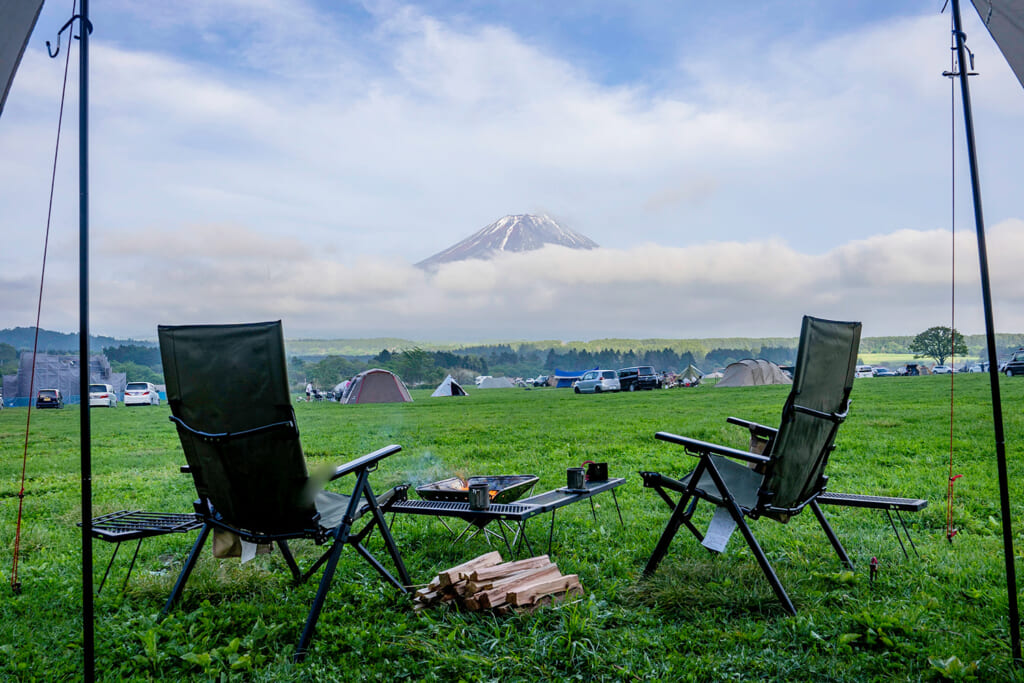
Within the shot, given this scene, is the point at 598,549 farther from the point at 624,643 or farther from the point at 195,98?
the point at 195,98

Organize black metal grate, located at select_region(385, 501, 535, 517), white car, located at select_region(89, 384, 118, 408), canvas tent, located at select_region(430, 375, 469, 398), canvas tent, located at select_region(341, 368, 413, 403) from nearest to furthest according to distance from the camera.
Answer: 1. black metal grate, located at select_region(385, 501, 535, 517)
2. canvas tent, located at select_region(341, 368, 413, 403)
3. white car, located at select_region(89, 384, 118, 408)
4. canvas tent, located at select_region(430, 375, 469, 398)

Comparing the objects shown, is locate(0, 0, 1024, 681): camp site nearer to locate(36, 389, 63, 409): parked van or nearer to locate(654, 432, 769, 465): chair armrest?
locate(654, 432, 769, 465): chair armrest

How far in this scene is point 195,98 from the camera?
7004 millimetres

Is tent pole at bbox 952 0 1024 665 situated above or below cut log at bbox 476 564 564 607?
above

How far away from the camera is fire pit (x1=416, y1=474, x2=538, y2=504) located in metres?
3.72

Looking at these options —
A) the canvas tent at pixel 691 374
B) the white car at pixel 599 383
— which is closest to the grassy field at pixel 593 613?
the white car at pixel 599 383

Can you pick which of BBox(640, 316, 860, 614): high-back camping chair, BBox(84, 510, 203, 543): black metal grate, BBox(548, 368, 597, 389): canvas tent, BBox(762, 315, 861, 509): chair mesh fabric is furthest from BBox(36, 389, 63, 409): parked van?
BBox(548, 368, 597, 389): canvas tent

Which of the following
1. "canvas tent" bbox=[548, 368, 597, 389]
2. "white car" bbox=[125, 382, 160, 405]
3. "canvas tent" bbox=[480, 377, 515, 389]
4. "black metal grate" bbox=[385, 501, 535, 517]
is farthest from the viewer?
"canvas tent" bbox=[548, 368, 597, 389]

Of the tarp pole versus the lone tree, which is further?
the lone tree

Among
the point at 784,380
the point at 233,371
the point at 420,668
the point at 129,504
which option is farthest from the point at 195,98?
the point at 784,380

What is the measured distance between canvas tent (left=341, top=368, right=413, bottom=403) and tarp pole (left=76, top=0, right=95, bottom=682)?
61.0ft

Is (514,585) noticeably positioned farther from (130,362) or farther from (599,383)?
(599,383)

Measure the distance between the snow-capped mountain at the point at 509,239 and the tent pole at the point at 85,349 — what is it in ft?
95.4

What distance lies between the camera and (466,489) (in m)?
3.87
